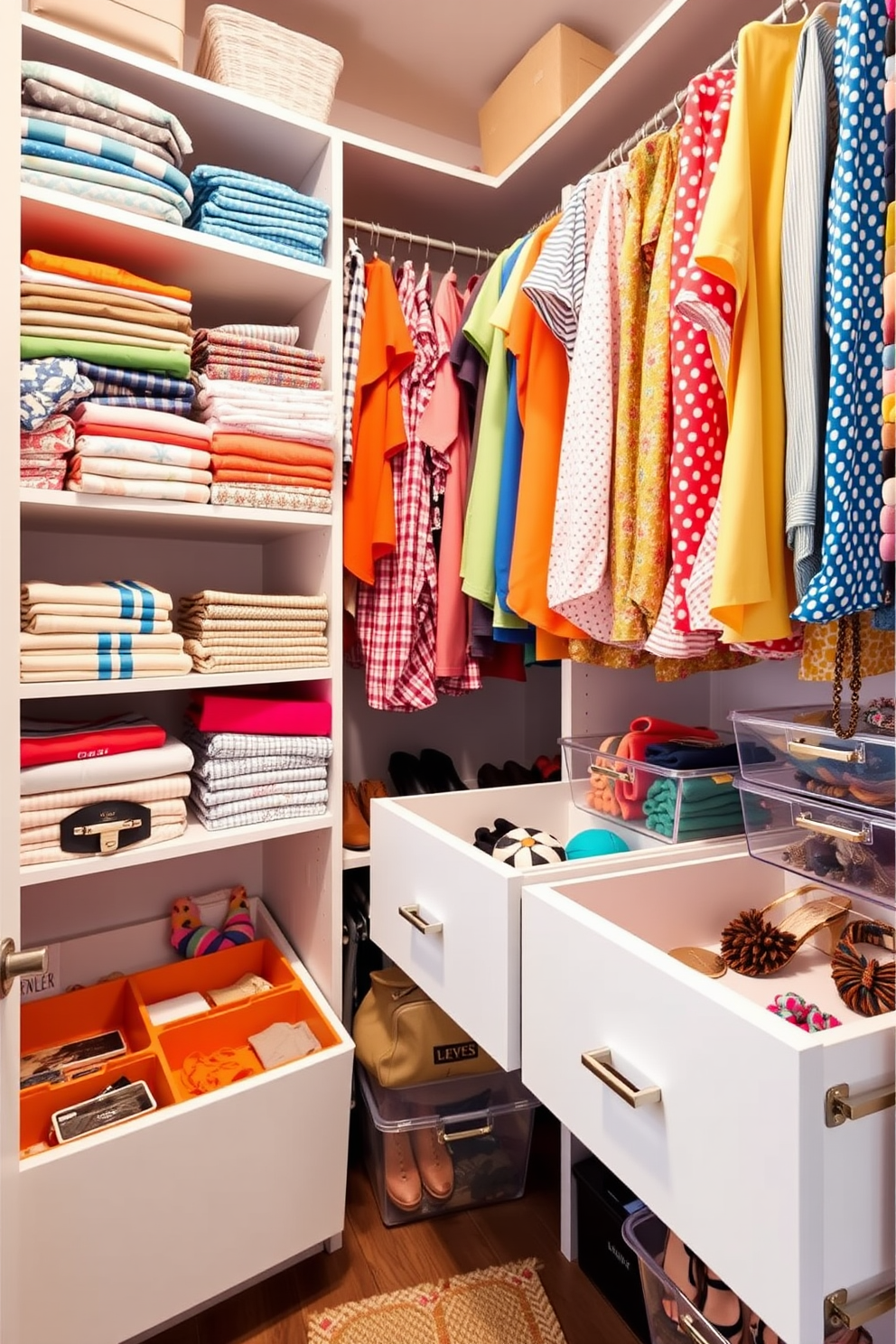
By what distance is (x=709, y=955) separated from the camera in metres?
1.01

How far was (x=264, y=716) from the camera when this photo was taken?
150 centimetres

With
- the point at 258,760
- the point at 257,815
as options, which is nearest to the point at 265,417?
the point at 258,760

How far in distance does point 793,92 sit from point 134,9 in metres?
1.09

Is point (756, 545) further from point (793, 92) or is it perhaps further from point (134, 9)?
point (134, 9)

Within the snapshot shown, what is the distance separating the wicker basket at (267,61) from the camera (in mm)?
1408

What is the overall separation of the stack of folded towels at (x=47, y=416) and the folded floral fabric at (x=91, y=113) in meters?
0.39

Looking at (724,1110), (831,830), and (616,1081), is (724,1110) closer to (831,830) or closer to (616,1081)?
(616,1081)

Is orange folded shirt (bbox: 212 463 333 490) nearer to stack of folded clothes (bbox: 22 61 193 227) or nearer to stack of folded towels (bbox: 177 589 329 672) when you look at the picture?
stack of folded towels (bbox: 177 589 329 672)

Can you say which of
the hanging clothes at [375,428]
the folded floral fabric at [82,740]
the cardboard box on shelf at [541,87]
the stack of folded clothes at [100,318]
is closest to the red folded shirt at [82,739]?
the folded floral fabric at [82,740]

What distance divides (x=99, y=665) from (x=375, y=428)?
27.5 inches

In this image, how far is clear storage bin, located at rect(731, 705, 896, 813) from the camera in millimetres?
905

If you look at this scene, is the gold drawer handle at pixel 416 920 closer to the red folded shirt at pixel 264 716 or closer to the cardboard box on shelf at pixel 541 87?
the red folded shirt at pixel 264 716

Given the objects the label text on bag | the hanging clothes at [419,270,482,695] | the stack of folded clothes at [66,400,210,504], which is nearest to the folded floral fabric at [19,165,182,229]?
the stack of folded clothes at [66,400,210,504]

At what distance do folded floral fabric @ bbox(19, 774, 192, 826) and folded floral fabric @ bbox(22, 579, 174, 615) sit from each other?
0.29 meters
